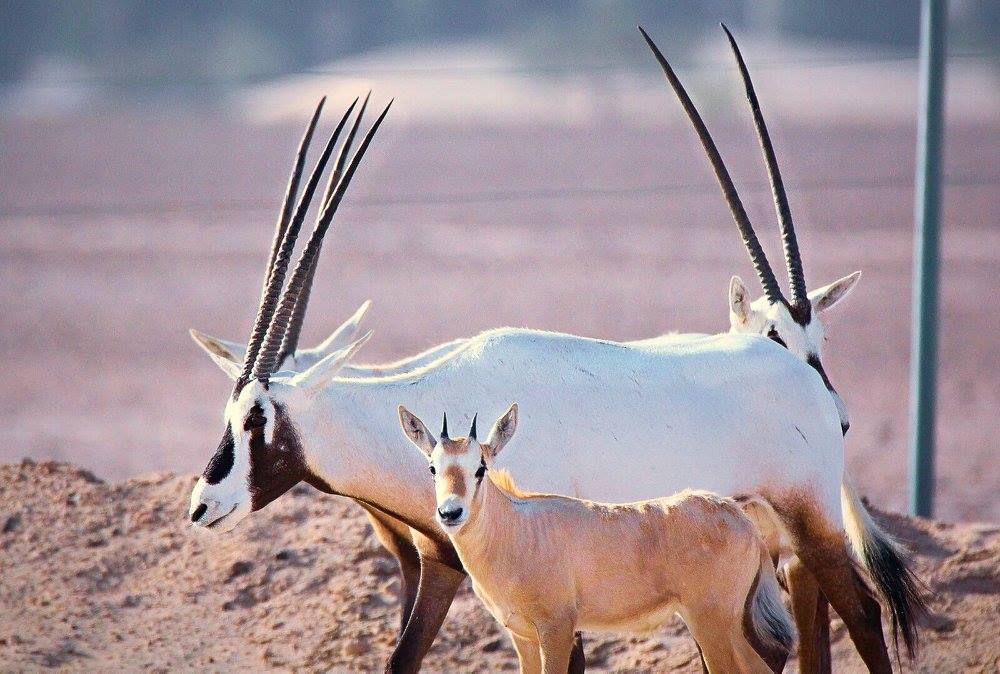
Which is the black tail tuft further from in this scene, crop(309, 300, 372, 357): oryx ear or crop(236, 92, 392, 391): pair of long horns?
crop(236, 92, 392, 391): pair of long horns

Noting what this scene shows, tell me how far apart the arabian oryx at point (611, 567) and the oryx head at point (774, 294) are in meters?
1.92

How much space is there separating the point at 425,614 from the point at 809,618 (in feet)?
6.59

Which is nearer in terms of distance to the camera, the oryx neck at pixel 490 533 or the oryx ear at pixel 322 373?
the oryx neck at pixel 490 533

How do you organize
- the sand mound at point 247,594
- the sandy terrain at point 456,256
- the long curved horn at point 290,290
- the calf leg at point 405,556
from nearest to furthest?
the long curved horn at point 290,290, the calf leg at point 405,556, the sand mound at point 247,594, the sandy terrain at point 456,256

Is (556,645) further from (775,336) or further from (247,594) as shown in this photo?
(247,594)

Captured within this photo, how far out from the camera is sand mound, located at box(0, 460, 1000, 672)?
27.1ft

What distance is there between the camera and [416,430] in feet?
20.3

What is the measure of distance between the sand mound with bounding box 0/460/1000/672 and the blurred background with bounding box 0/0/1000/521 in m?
5.47

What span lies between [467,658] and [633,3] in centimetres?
4522

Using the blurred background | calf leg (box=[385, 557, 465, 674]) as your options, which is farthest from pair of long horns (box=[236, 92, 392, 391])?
the blurred background

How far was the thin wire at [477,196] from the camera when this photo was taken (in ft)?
103

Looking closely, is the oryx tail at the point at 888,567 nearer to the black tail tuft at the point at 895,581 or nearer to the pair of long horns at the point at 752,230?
the black tail tuft at the point at 895,581

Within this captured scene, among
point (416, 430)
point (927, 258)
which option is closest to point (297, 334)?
point (416, 430)

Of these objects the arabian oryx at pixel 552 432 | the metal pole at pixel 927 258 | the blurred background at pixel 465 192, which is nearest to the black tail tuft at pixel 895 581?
the arabian oryx at pixel 552 432
